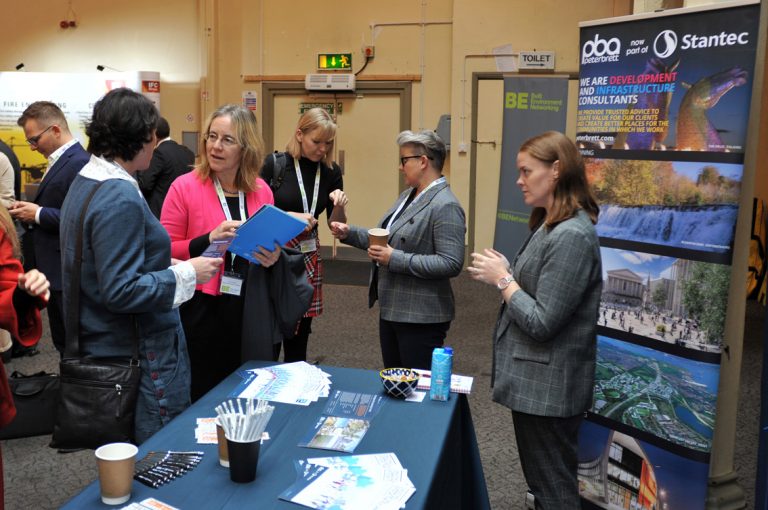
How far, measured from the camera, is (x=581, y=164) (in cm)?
204

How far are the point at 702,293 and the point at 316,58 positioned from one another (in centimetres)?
653

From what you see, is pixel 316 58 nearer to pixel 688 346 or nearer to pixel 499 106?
pixel 499 106

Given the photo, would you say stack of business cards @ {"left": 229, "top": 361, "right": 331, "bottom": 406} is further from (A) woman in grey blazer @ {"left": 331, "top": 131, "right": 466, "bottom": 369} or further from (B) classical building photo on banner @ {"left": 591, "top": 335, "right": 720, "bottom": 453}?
(B) classical building photo on banner @ {"left": 591, "top": 335, "right": 720, "bottom": 453}

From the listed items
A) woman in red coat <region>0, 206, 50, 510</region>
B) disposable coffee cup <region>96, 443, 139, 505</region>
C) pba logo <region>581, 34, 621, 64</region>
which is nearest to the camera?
disposable coffee cup <region>96, 443, 139, 505</region>

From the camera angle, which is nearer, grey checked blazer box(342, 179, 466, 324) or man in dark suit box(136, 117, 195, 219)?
grey checked blazer box(342, 179, 466, 324)

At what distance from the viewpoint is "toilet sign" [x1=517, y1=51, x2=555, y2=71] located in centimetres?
751

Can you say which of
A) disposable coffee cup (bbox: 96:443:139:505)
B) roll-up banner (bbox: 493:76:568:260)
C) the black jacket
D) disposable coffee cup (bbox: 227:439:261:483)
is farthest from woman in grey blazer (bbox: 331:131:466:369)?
roll-up banner (bbox: 493:76:568:260)

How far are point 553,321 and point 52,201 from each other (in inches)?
102

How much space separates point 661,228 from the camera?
2.50 metres

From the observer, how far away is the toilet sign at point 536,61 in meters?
7.51

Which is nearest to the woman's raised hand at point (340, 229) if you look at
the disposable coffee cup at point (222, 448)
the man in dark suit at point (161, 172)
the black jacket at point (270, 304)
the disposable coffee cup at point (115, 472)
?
the black jacket at point (270, 304)

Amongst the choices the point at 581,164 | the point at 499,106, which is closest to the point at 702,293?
the point at 581,164

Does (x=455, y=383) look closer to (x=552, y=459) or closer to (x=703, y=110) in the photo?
(x=552, y=459)

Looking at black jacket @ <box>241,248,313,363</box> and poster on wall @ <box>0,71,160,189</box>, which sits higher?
poster on wall @ <box>0,71,160,189</box>
